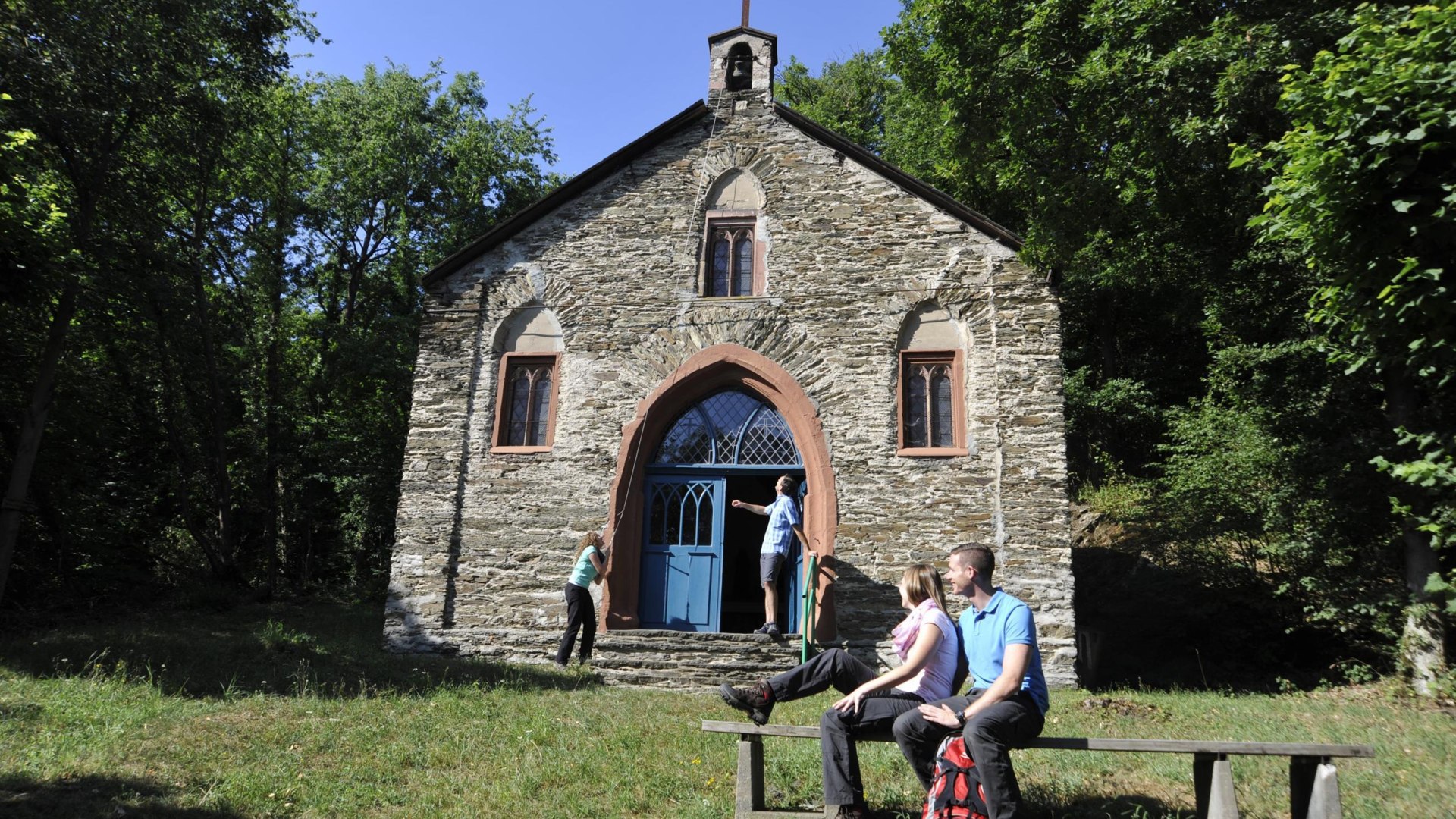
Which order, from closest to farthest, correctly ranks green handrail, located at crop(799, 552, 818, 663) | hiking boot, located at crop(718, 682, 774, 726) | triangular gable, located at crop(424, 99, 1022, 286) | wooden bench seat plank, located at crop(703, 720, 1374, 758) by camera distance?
wooden bench seat plank, located at crop(703, 720, 1374, 758) < hiking boot, located at crop(718, 682, 774, 726) < green handrail, located at crop(799, 552, 818, 663) < triangular gable, located at crop(424, 99, 1022, 286)

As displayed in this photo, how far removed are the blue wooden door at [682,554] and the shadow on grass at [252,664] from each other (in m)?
1.47

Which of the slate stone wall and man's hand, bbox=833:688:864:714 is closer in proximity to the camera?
man's hand, bbox=833:688:864:714

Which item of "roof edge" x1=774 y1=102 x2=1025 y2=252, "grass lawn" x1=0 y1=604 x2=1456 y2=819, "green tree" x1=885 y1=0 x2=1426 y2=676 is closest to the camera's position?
"grass lawn" x1=0 y1=604 x2=1456 y2=819

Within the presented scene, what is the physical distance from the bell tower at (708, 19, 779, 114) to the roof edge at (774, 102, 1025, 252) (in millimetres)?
422

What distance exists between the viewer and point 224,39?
13797 millimetres

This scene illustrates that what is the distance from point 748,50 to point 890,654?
A: 8.30 meters

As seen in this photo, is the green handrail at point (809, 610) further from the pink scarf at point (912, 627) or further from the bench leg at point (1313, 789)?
the bench leg at point (1313, 789)

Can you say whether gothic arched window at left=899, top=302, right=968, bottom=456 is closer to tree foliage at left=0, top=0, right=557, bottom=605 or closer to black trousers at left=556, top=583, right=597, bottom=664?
black trousers at left=556, top=583, right=597, bottom=664

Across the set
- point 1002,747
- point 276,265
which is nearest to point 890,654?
point 1002,747

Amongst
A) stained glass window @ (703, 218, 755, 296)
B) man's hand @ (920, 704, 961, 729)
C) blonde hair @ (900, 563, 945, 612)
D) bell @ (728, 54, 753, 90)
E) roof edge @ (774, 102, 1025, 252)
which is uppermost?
bell @ (728, 54, 753, 90)

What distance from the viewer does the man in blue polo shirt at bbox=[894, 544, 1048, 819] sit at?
4.02 metres

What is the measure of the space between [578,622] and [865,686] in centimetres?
572

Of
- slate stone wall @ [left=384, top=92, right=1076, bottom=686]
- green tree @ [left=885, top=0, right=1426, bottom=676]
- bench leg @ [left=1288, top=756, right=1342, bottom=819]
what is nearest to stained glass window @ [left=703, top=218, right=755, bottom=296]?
slate stone wall @ [left=384, top=92, right=1076, bottom=686]

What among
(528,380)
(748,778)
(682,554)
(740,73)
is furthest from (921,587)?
(740,73)
